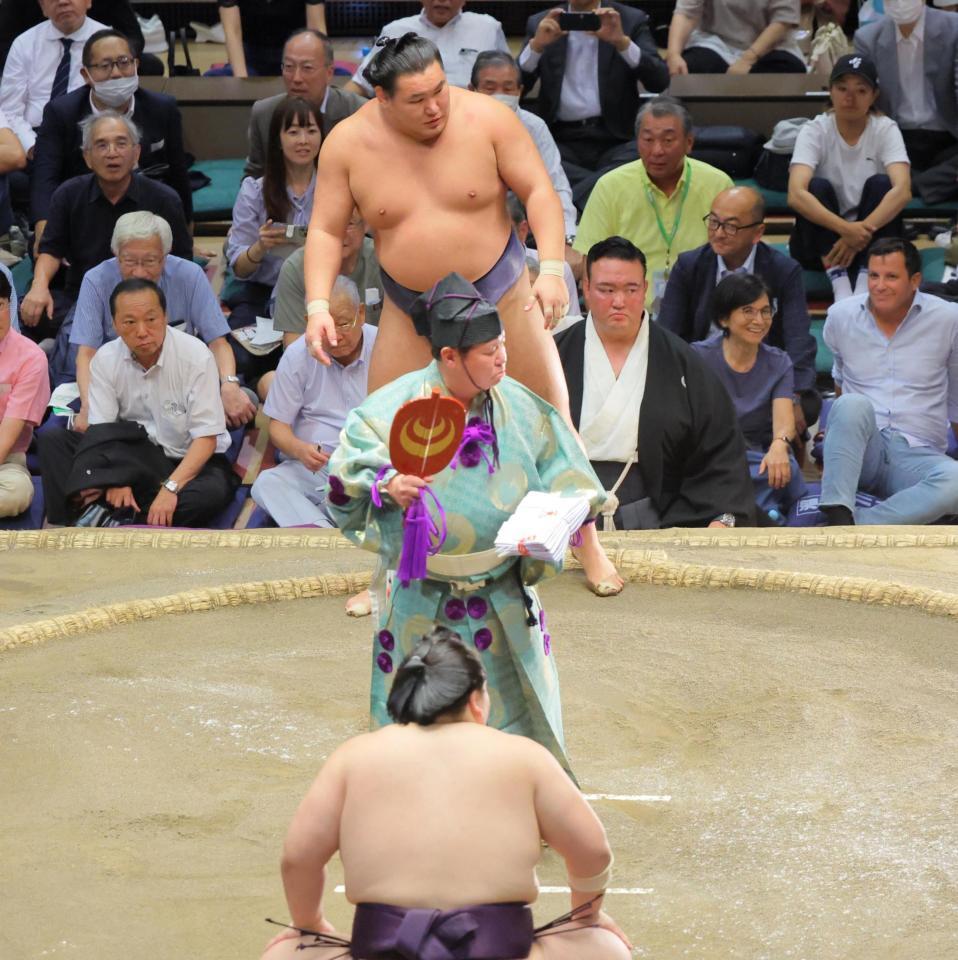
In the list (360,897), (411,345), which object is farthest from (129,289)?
(360,897)

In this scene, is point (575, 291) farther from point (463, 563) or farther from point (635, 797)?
point (463, 563)

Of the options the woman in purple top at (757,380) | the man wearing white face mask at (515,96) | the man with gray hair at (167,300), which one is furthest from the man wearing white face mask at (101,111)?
the woman in purple top at (757,380)

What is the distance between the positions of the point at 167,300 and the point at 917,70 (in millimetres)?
2440

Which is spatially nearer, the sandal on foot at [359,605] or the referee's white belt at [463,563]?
the referee's white belt at [463,563]

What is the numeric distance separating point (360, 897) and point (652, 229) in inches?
123

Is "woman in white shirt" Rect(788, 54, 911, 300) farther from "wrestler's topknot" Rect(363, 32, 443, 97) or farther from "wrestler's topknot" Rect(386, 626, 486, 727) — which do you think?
"wrestler's topknot" Rect(386, 626, 486, 727)

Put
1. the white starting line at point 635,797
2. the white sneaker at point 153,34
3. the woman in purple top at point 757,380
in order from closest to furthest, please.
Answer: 1. the white starting line at point 635,797
2. the woman in purple top at point 757,380
3. the white sneaker at point 153,34

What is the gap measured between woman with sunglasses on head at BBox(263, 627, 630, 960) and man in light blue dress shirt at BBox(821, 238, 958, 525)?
232 centimetres

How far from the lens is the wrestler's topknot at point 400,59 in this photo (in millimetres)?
2613

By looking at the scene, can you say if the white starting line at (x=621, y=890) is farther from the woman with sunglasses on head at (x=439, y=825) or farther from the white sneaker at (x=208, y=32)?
the white sneaker at (x=208, y=32)

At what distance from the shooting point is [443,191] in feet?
8.96

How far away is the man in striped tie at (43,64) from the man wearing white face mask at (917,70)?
2.40 metres

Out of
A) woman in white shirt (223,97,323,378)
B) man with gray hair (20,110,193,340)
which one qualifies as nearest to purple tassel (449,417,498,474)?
woman in white shirt (223,97,323,378)

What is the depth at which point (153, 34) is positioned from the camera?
613cm
